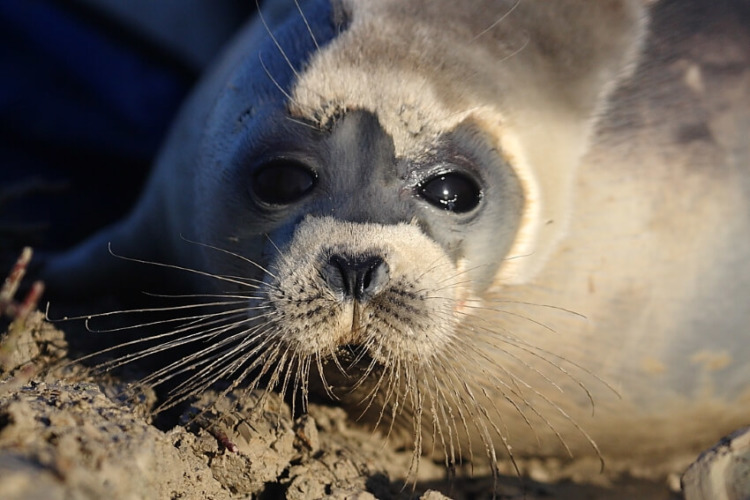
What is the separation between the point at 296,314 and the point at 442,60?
746 millimetres

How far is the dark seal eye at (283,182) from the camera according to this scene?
7.04 ft

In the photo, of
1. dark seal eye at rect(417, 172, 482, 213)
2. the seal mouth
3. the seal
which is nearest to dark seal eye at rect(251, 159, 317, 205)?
the seal

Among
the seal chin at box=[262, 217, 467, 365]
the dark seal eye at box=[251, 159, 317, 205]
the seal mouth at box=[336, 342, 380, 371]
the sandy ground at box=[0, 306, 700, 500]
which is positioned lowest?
the sandy ground at box=[0, 306, 700, 500]

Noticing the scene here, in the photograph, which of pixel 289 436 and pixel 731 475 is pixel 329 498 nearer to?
pixel 289 436

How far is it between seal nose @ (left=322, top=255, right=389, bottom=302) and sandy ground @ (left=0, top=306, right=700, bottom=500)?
1.27 ft

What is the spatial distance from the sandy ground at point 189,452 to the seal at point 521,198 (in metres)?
0.08

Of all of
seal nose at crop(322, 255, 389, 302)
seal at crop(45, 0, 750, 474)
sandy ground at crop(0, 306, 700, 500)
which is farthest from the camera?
seal at crop(45, 0, 750, 474)

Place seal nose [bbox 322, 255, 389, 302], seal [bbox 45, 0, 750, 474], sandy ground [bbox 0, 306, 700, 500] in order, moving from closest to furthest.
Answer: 1. sandy ground [bbox 0, 306, 700, 500]
2. seal nose [bbox 322, 255, 389, 302]
3. seal [bbox 45, 0, 750, 474]

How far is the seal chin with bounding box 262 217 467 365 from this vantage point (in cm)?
188

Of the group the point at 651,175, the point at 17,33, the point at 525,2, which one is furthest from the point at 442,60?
the point at 17,33

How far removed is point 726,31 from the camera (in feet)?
7.93

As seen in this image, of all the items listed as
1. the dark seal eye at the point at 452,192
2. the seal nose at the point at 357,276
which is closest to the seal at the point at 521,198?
the dark seal eye at the point at 452,192

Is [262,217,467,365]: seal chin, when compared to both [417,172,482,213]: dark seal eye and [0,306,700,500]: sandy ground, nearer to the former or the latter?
[417,172,482,213]: dark seal eye

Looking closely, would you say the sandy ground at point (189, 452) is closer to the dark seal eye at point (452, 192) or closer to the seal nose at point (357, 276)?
the seal nose at point (357, 276)
